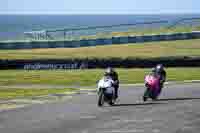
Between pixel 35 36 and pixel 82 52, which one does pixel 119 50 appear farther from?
pixel 35 36

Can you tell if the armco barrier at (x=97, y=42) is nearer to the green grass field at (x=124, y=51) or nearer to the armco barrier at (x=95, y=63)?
the green grass field at (x=124, y=51)

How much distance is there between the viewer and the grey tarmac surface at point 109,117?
57.4 feet

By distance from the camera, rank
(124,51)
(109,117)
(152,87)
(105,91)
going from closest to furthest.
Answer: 1. (109,117)
2. (105,91)
3. (152,87)
4. (124,51)

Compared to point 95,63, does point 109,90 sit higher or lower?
higher

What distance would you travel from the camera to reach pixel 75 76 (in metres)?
42.6

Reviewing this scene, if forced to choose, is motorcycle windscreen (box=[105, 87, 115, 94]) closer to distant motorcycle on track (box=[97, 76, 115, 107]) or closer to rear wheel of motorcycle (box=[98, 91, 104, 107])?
distant motorcycle on track (box=[97, 76, 115, 107])

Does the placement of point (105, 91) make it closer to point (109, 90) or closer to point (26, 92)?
point (109, 90)

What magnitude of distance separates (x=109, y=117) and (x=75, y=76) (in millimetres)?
22832

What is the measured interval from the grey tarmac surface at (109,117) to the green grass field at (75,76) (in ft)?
40.1

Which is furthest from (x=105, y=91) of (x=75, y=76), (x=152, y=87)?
(x=75, y=76)

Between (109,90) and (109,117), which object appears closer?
(109,117)

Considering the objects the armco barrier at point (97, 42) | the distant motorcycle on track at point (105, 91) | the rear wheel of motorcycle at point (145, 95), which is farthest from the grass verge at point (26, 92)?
the armco barrier at point (97, 42)

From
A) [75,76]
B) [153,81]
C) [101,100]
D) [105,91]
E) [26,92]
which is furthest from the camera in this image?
[75,76]

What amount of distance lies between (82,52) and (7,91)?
2438cm
